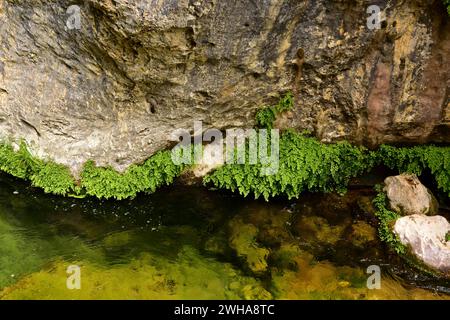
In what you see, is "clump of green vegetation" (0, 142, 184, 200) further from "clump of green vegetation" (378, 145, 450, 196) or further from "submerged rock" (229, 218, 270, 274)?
"clump of green vegetation" (378, 145, 450, 196)

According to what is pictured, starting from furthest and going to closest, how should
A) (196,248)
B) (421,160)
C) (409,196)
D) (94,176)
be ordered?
(421,160)
(94,176)
(409,196)
(196,248)

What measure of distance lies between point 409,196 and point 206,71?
14.5ft

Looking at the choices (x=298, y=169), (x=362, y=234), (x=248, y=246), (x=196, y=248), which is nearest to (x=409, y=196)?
(x=362, y=234)

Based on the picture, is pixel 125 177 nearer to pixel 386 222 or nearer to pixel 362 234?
pixel 362 234

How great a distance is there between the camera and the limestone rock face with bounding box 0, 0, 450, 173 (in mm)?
7016

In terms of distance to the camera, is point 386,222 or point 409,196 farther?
point 409,196

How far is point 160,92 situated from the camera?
7.86 metres

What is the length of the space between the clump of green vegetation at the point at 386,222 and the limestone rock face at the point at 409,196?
0.13 meters

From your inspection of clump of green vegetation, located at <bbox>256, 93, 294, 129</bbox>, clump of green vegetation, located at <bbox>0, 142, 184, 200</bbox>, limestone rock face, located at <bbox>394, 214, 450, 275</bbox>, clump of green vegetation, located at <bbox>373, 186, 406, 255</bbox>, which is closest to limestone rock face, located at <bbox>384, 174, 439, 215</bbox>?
clump of green vegetation, located at <bbox>373, 186, 406, 255</bbox>

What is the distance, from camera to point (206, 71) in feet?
24.9
